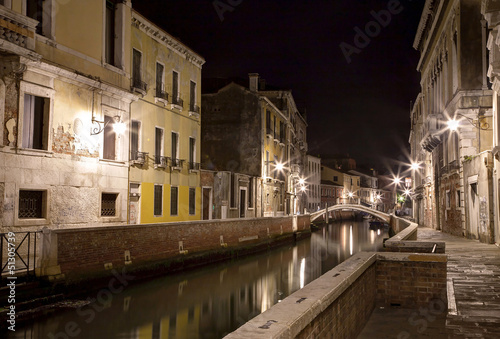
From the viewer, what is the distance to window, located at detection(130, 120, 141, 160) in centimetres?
1630

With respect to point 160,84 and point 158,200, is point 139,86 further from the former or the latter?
point 158,200

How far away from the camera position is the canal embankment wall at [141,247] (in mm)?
9812

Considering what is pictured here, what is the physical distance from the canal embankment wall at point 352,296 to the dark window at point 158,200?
1168 cm

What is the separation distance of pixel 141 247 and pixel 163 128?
668cm

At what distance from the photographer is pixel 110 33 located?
1486 centimetres

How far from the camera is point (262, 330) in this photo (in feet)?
9.17

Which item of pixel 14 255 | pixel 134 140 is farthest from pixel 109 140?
pixel 14 255

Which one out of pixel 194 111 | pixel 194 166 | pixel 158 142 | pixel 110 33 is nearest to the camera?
pixel 110 33

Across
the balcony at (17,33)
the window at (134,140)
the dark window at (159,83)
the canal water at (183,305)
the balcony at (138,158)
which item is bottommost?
the canal water at (183,305)

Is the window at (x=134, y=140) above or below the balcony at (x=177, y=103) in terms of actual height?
below

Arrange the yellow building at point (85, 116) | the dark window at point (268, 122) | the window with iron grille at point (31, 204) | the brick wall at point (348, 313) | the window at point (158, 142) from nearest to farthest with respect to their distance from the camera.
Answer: the brick wall at point (348, 313) → the yellow building at point (85, 116) → the window with iron grille at point (31, 204) → the window at point (158, 142) → the dark window at point (268, 122)

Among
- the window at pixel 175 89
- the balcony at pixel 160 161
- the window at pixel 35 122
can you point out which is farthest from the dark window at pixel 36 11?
the window at pixel 175 89

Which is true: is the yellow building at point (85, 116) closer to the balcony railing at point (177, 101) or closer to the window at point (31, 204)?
the window at point (31, 204)

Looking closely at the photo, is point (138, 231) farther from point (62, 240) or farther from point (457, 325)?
point (457, 325)
